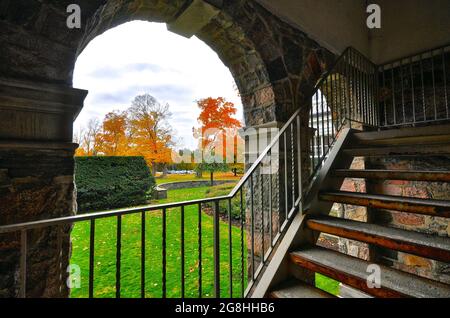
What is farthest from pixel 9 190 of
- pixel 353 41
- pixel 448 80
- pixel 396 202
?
pixel 448 80

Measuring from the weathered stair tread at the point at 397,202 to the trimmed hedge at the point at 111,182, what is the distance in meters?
7.67

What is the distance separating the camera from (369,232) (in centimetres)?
168

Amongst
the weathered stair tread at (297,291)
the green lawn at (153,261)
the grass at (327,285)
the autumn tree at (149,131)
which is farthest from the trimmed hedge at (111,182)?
the weathered stair tread at (297,291)

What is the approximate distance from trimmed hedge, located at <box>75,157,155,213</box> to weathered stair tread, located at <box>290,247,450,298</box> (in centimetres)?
765

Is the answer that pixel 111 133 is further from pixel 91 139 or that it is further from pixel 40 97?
pixel 40 97

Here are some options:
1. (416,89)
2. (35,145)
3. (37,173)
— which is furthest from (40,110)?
(416,89)

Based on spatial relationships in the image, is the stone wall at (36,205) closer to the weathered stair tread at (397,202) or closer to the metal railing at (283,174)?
the metal railing at (283,174)

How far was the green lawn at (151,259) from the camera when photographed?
123 inches

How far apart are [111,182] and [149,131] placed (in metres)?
6.06

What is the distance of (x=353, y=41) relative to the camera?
400 centimetres

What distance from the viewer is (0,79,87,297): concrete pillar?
49.6 inches

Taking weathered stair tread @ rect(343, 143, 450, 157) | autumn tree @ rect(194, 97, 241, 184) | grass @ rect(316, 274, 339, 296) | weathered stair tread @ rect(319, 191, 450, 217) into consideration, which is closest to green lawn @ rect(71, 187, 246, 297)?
grass @ rect(316, 274, 339, 296)
